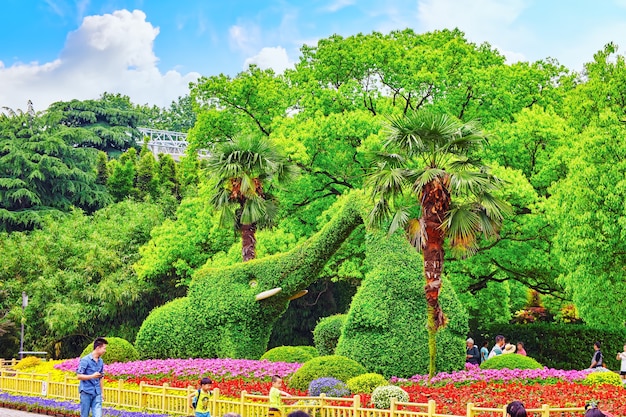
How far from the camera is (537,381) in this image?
19281 millimetres

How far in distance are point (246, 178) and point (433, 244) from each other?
364 inches

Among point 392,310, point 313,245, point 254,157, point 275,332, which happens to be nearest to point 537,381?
point 392,310

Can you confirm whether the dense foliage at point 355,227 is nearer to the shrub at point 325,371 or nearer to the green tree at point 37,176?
the shrub at point 325,371

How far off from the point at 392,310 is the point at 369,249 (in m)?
1.98

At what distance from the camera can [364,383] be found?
57.6 ft

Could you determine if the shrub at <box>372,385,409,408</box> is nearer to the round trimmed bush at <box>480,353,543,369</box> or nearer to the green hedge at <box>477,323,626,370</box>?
the round trimmed bush at <box>480,353,543,369</box>

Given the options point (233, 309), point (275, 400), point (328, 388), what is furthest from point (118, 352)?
point (275, 400)

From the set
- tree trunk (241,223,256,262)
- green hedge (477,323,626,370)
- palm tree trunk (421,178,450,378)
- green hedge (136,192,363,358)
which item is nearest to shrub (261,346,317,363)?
green hedge (136,192,363,358)

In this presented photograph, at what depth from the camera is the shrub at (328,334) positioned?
23.4 metres

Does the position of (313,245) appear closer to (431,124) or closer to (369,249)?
(369,249)

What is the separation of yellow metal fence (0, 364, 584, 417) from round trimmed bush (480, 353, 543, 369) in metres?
4.76

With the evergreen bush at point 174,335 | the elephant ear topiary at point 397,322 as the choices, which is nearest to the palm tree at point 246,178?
the evergreen bush at point 174,335

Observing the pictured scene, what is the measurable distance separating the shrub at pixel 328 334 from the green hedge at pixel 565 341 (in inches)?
367

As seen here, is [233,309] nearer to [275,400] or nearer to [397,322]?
[397,322]
